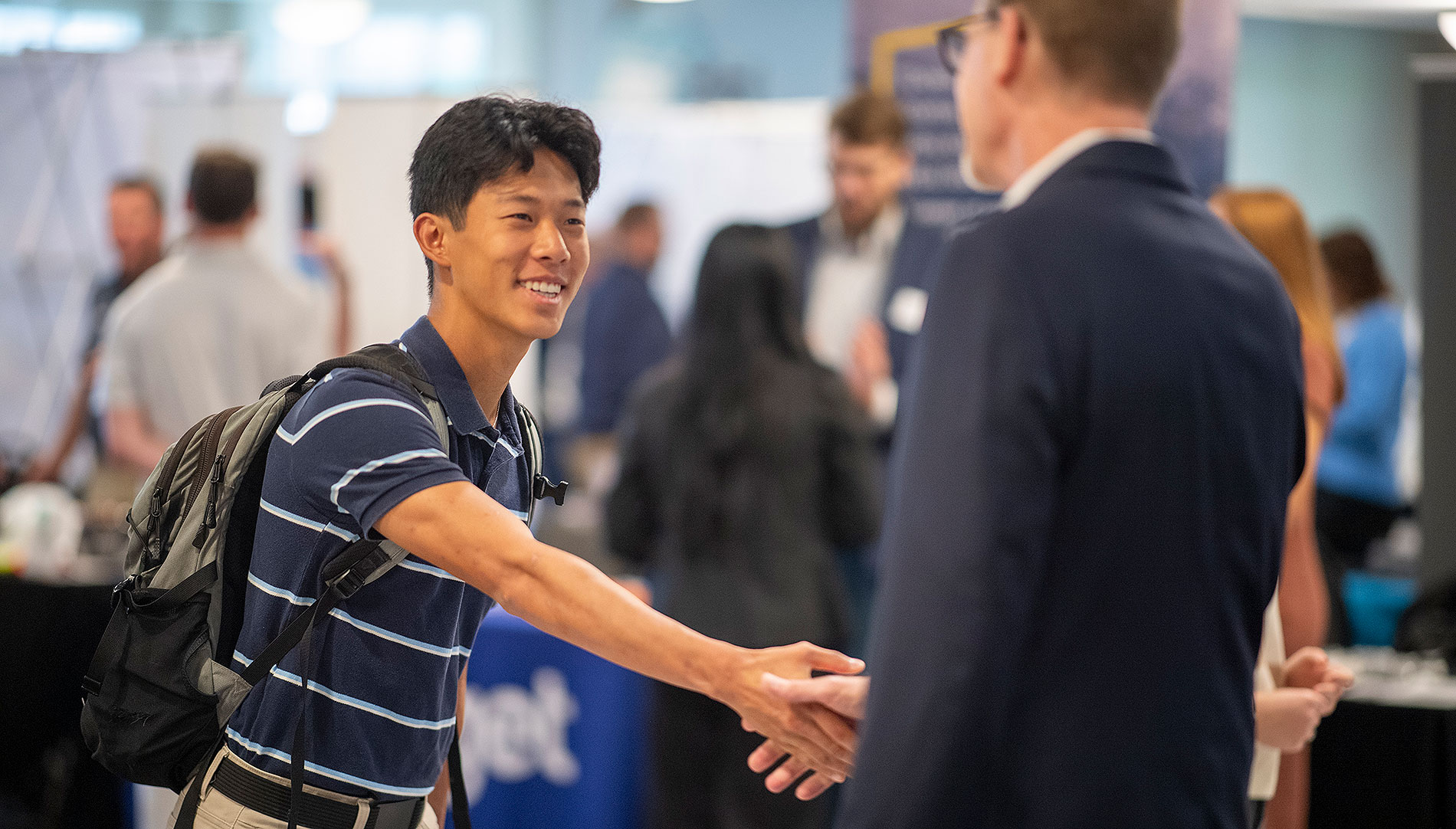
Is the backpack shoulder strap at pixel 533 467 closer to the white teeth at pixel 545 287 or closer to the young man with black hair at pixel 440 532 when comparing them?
the young man with black hair at pixel 440 532

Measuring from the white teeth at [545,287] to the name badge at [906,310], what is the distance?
8.53 ft

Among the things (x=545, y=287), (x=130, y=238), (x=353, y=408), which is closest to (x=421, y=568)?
(x=353, y=408)

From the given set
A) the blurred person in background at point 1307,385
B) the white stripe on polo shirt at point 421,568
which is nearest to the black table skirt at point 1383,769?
the blurred person in background at point 1307,385

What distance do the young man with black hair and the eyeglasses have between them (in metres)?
0.36

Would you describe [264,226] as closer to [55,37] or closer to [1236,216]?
[1236,216]

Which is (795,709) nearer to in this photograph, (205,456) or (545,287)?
(545,287)

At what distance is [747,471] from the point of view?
3023 mm

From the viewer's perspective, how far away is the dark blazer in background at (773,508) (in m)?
3.03

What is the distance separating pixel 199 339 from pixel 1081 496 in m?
1.99

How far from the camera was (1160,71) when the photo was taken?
1.11 m

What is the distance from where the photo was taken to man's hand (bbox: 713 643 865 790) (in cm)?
123

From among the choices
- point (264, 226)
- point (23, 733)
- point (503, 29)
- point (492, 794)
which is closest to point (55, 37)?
point (503, 29)

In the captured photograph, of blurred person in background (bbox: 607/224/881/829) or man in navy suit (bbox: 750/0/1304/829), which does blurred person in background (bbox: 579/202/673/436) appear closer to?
blurred person in background (bbox: 607/224/881/829)

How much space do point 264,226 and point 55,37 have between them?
494 centimetres
